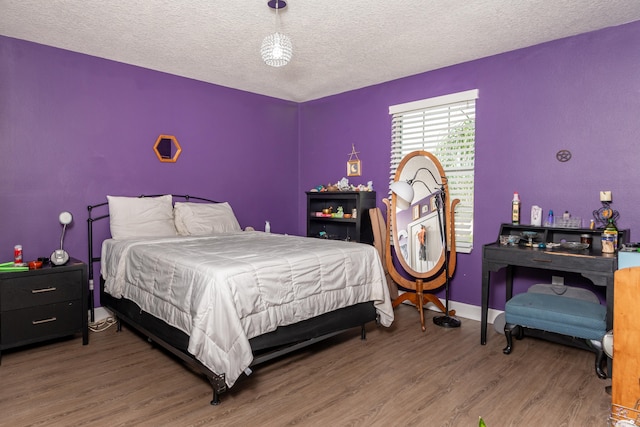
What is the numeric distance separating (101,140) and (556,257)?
3.93 meters

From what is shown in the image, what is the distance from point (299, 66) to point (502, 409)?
327 centimetres

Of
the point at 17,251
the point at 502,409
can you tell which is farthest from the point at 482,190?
the point at 17,251

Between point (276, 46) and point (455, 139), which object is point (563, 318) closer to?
point (455, 139)

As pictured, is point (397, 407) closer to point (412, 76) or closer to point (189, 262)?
point (189, 262)

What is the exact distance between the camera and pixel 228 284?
86.0 inches

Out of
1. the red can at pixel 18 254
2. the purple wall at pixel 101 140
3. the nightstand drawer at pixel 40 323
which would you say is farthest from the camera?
the purple wall at pixel 101 140

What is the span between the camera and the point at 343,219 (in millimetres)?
4508

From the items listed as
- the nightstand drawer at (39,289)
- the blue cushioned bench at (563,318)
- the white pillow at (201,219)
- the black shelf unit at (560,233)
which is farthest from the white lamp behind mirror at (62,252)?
the black shelf unit at (560,233)

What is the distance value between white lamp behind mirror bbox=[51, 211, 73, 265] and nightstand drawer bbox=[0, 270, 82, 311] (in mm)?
143

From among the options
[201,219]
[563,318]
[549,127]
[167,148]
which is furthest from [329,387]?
[167,148]

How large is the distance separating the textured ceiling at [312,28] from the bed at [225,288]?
139 cm

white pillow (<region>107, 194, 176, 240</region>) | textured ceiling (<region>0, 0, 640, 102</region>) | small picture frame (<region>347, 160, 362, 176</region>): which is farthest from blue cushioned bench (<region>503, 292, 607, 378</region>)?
white pillow (<region>107, 194, 176, 240</region>)

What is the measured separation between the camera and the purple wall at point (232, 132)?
3045 millimetres

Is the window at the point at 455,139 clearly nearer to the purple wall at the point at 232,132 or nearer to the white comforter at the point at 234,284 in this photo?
the purple wall at the point at 232,132
